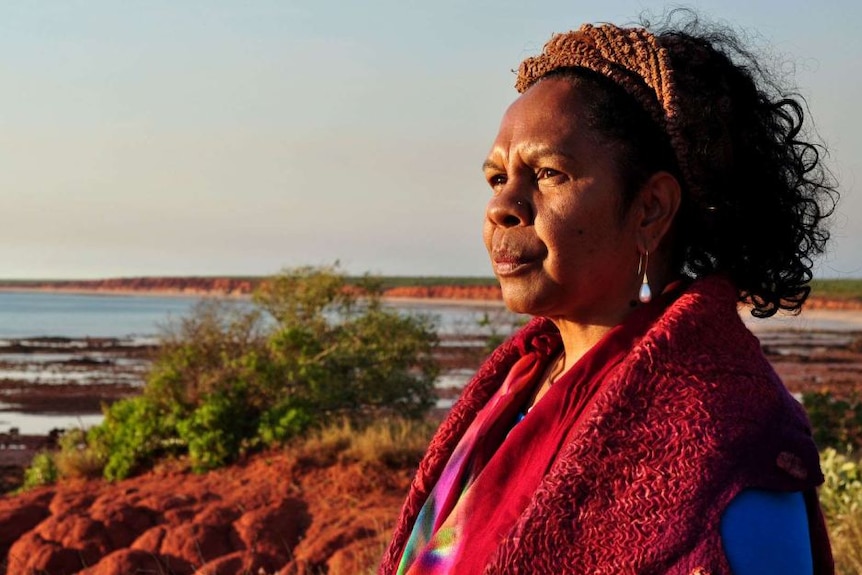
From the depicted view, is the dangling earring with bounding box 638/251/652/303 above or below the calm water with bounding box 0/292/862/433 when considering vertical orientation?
above

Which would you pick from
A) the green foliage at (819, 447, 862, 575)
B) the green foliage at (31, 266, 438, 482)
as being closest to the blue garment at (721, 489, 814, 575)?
the green foliage at (819, 447, 862, 575)

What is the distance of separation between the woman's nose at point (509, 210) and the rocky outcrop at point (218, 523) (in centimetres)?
437

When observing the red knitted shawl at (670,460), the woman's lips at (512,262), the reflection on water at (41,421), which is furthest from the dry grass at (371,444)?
the reflection on water at (41,421)

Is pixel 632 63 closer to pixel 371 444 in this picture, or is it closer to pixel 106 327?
pixel 371 444

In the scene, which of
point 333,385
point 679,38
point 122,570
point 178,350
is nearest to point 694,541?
point 679,38

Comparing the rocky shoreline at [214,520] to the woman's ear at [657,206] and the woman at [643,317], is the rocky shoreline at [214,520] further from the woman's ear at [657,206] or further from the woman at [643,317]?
the woman's ear at [657,206]

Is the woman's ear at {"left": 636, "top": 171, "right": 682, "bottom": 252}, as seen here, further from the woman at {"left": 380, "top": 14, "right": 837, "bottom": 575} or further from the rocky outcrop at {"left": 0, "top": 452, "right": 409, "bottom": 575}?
the rocky outcrop at {"left": 0, "top": 452, "right": 409, "bottom": 575}

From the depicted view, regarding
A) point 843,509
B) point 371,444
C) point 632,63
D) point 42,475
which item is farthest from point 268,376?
point 632,63

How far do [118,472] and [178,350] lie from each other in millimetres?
1344

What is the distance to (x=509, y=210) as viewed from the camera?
215cm

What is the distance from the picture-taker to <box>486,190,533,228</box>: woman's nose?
2.14 m

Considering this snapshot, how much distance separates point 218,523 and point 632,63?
249 inches

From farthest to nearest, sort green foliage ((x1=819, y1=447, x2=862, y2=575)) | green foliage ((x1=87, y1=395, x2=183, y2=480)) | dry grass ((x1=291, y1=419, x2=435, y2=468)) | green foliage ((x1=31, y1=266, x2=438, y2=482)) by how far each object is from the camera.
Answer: green foliage ((x1=87, y1=395, x2=183, y2=480)), green foliage ((x1=31, y1=266, x2=438, y2=482)), dry grass ((x1=291, y1=419, x2=435, y2=468)), green foliage ((x1=819, y1=447, x2=862, y2=575))

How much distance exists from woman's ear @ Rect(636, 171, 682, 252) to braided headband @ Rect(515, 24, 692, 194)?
0.12 ft
